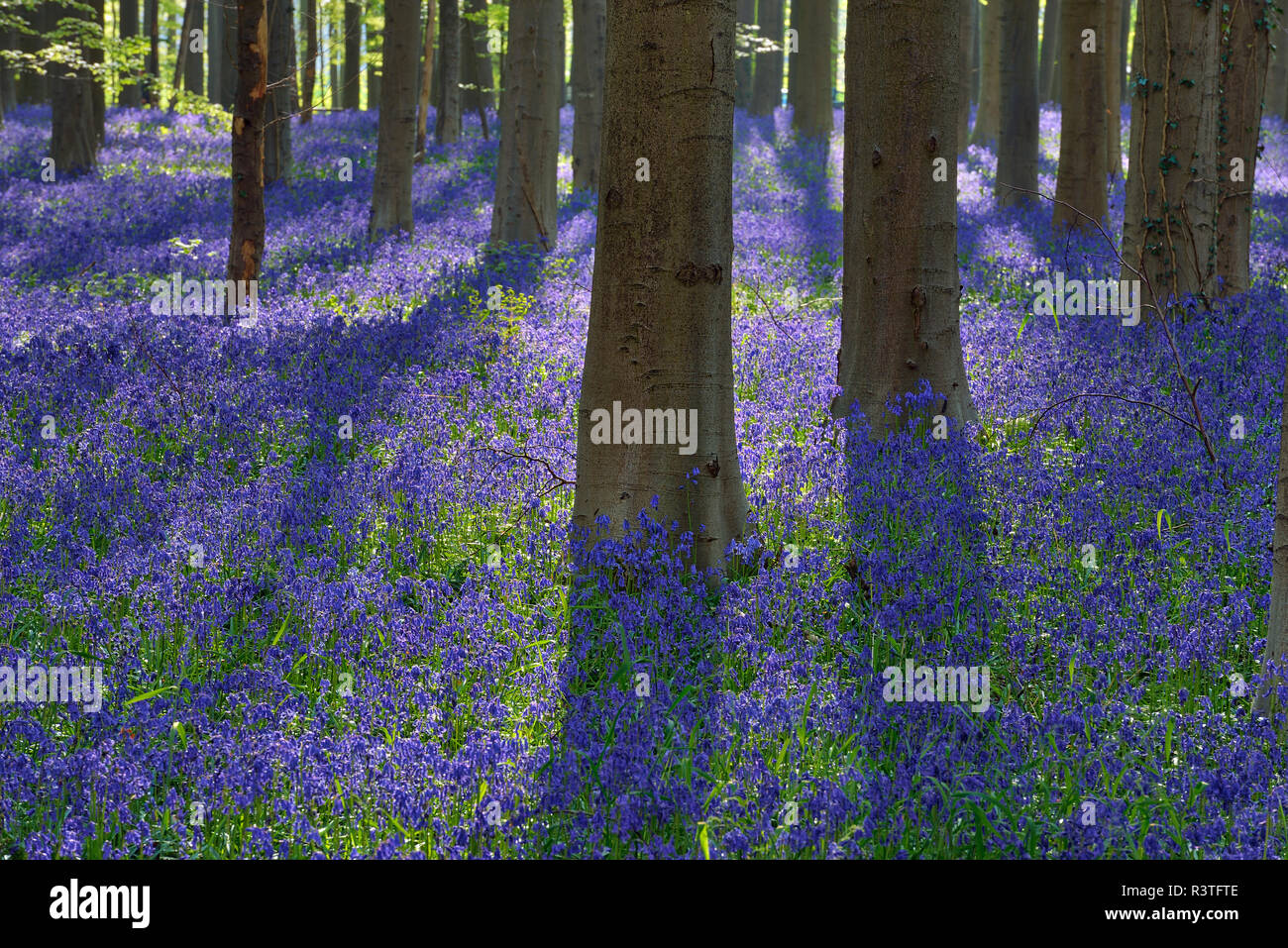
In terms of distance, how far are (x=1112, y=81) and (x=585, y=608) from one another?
15884 millimetres

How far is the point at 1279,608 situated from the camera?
3920 millimetres

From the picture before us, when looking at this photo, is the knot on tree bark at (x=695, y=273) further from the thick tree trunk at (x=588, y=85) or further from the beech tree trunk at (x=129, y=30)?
the beech tree trunk at (x=129, y=30)

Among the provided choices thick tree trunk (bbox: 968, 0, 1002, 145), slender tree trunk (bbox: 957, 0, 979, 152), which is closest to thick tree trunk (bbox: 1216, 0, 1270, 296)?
slender tree trunk (bbox: 957, 0, 979, 152)

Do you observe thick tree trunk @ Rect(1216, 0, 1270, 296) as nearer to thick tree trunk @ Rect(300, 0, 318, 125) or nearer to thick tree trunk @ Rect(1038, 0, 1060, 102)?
thick tree trunk @ Rect(300, 0, 318, 125)

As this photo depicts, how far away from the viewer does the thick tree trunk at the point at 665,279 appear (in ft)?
16.5

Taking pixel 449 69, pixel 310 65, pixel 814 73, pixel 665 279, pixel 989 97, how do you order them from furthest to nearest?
pixel 310 65 < pixel 989 97 < pixel 814 73 < pixel 449 69 < pixel 665 279

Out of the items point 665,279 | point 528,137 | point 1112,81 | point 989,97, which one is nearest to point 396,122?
point 528,137

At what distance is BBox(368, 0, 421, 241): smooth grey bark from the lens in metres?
13.3

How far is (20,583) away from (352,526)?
1510mm

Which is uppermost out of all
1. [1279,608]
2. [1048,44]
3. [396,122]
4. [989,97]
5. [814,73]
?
[1048,44]

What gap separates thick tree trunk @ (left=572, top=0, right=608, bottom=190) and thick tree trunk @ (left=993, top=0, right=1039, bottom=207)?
240 inches

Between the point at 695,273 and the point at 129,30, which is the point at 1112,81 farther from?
the point at 129,30

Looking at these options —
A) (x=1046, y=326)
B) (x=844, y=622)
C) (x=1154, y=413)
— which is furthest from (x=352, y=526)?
(x=1046, y=326)

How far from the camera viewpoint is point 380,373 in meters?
8.44
